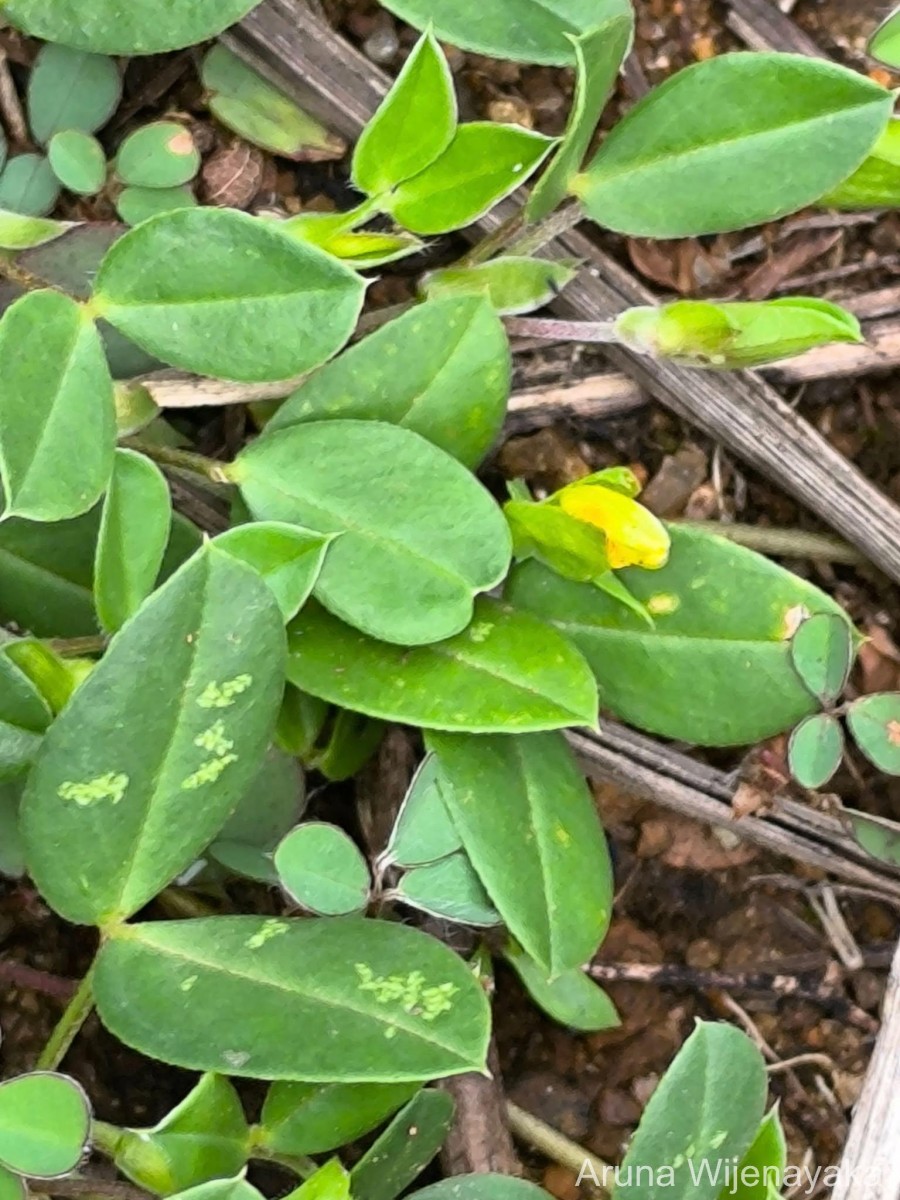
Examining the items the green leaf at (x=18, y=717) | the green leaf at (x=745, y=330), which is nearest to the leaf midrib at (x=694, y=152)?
the green leaf at (x=745, y=330)

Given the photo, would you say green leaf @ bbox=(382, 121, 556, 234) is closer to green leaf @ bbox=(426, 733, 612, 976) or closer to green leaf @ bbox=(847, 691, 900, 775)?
green leaf @ bbox=(426, 733, 612, 976)

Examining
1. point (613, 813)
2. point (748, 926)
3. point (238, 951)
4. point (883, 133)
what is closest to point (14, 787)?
point (238, 951)

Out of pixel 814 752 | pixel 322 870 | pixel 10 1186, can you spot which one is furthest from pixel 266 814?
pixel 814 752

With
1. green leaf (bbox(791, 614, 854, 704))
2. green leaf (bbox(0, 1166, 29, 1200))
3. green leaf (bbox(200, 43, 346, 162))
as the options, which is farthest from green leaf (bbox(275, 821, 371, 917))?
green leaf (bbox(200, 43, 346, 162))

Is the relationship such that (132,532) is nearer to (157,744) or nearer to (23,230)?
(157,744)

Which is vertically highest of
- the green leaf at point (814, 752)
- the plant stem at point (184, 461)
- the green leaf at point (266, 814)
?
the plant stem at point (184, 461)

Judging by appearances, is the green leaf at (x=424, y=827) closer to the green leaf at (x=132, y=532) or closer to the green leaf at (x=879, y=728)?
the green leaf at (x=132, y=532)
